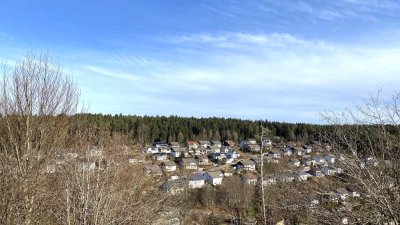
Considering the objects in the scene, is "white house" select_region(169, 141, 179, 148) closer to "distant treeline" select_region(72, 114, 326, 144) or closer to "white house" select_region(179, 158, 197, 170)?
"distant treeline" select_region(72, 114, 326, 144)

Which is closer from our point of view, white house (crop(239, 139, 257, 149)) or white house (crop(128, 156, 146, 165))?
white house (crop(128, 156, 146, 165))

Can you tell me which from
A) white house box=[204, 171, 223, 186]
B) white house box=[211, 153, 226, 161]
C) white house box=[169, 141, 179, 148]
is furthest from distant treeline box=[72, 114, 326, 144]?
white house box=[204, 171, 223, 186]

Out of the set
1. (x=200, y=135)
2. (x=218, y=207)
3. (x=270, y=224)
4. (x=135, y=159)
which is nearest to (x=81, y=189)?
(x=135, y=159)

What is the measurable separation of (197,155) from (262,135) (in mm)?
72972

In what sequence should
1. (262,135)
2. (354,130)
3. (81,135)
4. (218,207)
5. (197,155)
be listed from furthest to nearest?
(197,155) → (218,207) → (262,135) → (81,135) → (354,130)

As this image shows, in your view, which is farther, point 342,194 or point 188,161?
point 188,161

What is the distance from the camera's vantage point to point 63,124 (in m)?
11.0

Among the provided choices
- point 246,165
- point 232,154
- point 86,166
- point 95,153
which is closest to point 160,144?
point 232,154

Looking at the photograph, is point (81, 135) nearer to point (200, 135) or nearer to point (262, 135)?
point (262, 135)

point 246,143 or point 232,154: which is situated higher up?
point 246,143

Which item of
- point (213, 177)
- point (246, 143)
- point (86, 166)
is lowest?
point (213, 177)

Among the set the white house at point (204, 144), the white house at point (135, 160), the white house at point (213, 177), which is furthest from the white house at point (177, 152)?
the white house at point (135, 160)

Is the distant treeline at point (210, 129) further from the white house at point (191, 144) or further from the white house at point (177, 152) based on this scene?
the white house at point (177, 152)

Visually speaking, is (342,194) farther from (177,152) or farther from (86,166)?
(177,152)
